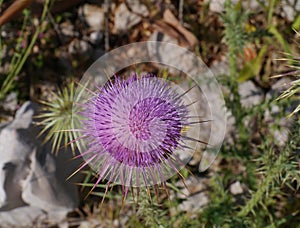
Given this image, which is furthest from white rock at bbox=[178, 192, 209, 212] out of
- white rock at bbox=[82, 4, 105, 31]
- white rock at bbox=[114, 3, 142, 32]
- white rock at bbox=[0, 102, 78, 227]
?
white rock at bbox=[82, 4, 105, 31]

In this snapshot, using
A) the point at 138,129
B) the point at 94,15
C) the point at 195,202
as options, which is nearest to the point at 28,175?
the point at 195,202

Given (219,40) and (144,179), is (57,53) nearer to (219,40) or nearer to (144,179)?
(219,40)

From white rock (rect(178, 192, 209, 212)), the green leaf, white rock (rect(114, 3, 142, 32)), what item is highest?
white rock (rect(114, 3, 142, 32))

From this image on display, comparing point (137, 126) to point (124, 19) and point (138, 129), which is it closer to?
point (138, 129)

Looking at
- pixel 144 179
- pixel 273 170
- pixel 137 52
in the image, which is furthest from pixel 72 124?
pixel 137 52

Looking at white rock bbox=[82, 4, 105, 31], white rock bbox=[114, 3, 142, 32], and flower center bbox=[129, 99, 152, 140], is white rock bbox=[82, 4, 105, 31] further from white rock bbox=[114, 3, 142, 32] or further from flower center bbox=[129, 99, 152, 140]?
flower center bbox=[129, 99, 152, 140]

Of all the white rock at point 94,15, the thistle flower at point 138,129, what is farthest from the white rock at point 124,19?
the thistle flower at point 138,129

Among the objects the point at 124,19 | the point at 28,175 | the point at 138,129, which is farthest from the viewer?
the point at 124,19

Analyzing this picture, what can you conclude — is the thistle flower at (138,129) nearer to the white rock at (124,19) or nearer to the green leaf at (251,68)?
the green leaf at (251,68)

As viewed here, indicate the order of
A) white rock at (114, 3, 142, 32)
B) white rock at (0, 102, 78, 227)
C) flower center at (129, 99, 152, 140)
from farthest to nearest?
white rock at (114, 3, 142, 32) → white rock at (0, 102, 78, 227) → flower center at (129, 99, 152, 140)
